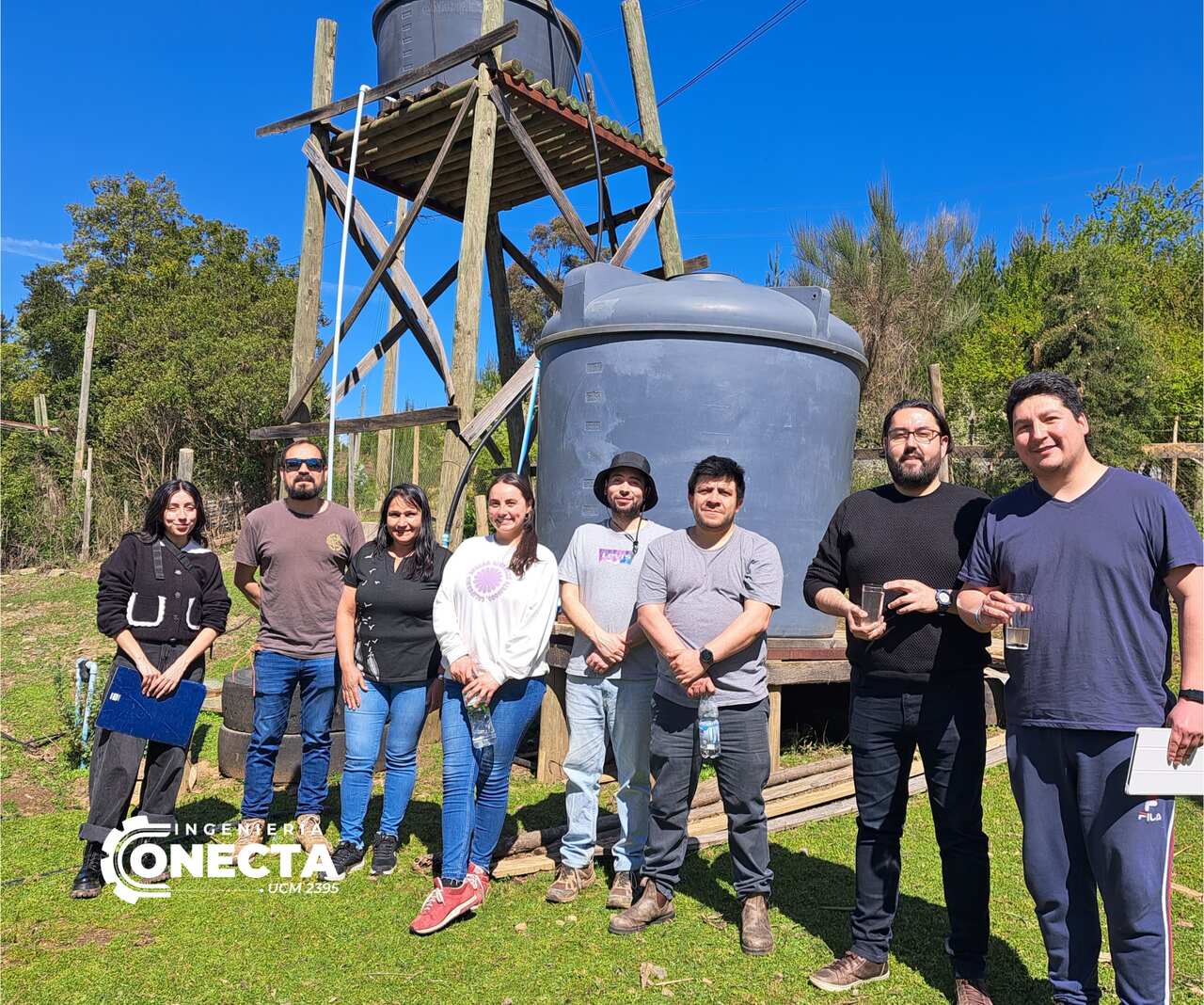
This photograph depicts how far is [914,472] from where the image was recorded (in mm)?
2889

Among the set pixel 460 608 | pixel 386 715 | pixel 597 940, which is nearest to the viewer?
pixel 597 940

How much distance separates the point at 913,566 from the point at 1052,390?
68 cm

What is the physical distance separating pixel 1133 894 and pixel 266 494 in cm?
1788

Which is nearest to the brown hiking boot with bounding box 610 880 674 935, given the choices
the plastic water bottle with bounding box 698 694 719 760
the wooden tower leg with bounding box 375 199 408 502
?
the plastic water bottle with bounding box 698 694 719 760

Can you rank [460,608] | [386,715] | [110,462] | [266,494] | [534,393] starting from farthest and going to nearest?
[266,494] → [110,462] → [534,393] → [386,715] → [460,608]

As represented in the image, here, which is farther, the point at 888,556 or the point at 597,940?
the point at 597,940

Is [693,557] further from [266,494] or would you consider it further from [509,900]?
[266,494]

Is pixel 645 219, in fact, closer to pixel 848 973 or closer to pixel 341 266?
pixel 341 266

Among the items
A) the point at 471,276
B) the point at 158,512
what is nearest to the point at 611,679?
the point at 158,512

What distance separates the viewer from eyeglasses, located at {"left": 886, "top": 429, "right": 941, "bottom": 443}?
286cm

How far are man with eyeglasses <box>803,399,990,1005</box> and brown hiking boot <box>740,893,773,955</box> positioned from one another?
241 millimetres

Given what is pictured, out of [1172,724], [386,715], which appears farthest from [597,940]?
[1172,724]

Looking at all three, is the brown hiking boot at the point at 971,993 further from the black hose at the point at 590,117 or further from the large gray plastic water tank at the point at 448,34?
the large gray plastic water tank at the point at 448,34

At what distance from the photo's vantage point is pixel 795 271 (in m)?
18.4
